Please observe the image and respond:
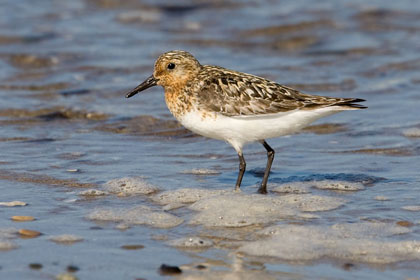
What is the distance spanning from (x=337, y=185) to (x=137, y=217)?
7.29 feet

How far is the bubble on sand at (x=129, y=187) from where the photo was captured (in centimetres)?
766

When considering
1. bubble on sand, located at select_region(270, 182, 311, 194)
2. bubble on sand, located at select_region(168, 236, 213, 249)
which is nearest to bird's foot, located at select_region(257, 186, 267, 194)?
bubble on sand, located at select_region(270, 182, 311, 194)

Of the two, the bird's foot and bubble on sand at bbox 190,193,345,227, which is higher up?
the bird's foot

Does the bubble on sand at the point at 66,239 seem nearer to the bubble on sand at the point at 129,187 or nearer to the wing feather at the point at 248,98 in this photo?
the bubble on sand at the point at 129,187

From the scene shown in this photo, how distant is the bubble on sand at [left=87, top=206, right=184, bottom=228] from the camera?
6656mm

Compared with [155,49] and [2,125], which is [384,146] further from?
[155,49]

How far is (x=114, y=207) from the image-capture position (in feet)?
23.3

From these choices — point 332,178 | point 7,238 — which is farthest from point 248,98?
point 7,238

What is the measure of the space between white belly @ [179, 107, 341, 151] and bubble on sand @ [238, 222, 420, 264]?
143cm

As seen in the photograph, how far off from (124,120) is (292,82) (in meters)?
3.35

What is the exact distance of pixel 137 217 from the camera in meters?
6.80

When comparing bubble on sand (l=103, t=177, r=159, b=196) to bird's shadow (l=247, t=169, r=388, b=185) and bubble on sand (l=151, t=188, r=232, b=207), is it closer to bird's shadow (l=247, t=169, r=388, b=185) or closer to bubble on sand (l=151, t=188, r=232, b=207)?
bubble on sand (l=151, t=188, r=232, b=207)

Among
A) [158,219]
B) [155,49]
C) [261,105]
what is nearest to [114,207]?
[158,219]

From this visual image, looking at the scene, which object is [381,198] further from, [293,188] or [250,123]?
[250,123]
